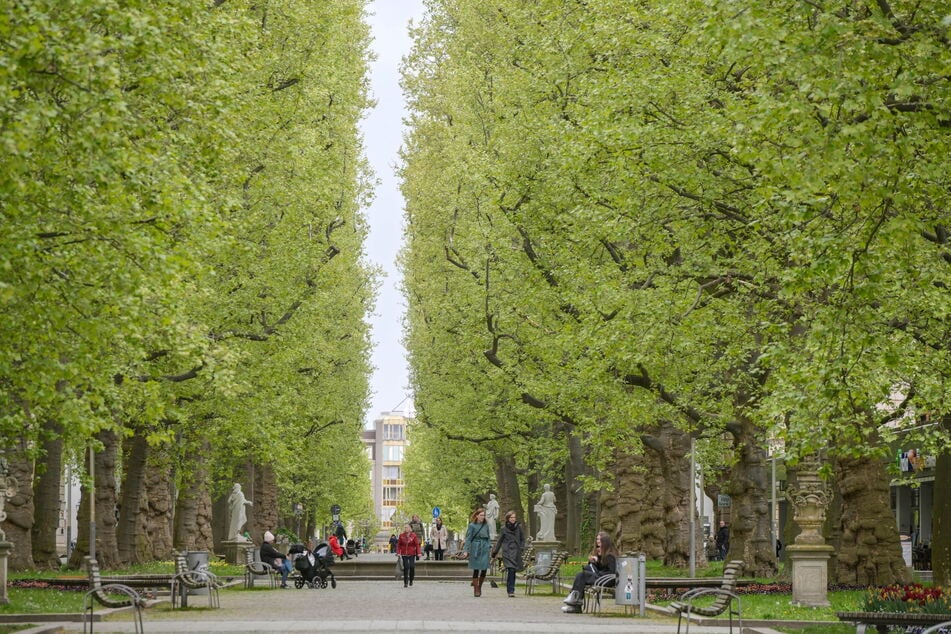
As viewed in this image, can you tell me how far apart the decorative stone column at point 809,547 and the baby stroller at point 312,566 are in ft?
48.2

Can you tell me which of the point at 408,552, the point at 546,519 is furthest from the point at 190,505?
the point at 546,519

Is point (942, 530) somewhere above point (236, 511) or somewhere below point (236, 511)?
above

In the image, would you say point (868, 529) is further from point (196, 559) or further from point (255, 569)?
point (255, 569)

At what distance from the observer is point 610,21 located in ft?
84.2

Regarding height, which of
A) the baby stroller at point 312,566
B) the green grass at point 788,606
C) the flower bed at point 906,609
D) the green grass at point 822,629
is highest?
the flower bed at point 906,609

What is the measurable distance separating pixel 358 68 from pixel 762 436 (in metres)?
20.5

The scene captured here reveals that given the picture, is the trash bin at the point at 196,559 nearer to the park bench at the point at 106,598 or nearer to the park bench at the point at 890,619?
the park bench at the point at 106,598

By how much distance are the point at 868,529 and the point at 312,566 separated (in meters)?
14.2

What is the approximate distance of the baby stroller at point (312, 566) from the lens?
33906 millimetres

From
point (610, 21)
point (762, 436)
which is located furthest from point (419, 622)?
point (610, 21)

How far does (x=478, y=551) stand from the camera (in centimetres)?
2914

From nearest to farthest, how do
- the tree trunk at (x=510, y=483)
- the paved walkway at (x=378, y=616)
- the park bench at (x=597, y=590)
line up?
the paved walkway at (x=378, y=616) → the park bench at (x=597, y=590) → the tree trunk at (x=510, y=483)


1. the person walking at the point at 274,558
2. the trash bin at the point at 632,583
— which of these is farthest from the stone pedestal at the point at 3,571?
the person walking at the point at 274,558

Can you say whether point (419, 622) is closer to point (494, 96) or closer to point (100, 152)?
point (100, 152)
